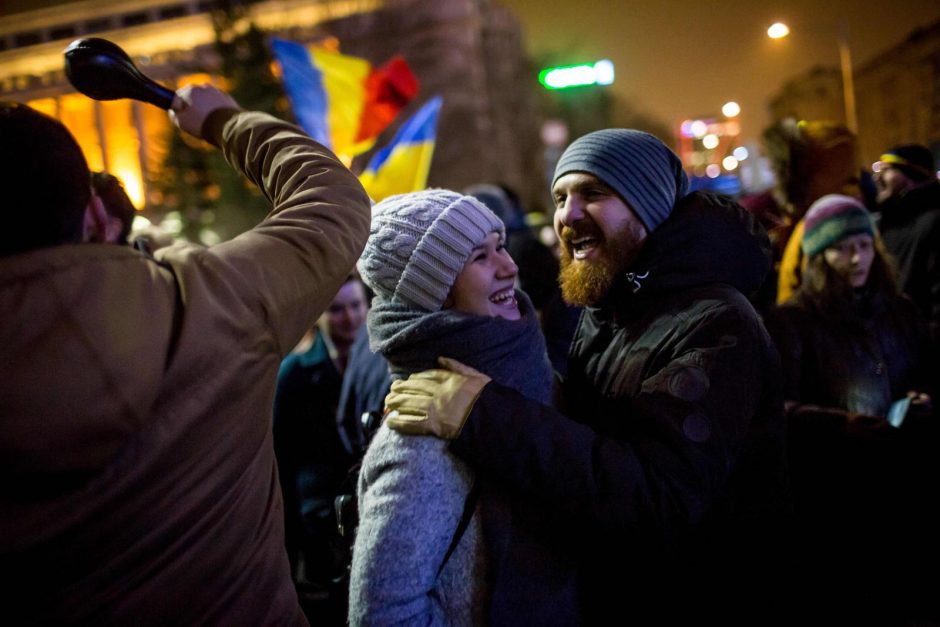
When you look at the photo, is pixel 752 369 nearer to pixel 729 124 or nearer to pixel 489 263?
pixel 489 263

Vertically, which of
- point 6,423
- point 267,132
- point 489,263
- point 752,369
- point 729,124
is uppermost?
point 267,132

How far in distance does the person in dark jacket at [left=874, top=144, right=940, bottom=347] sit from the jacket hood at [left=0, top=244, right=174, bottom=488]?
487 centimetres

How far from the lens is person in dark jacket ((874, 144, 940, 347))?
4.95 m

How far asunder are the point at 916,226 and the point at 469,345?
458 centimetres

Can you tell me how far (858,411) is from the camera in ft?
11.2

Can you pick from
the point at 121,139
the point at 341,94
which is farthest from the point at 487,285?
the point at 121,139

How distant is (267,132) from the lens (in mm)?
1777

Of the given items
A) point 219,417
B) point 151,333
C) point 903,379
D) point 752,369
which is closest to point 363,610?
point 219,417

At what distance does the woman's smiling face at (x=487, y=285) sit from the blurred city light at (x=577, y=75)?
1276cm

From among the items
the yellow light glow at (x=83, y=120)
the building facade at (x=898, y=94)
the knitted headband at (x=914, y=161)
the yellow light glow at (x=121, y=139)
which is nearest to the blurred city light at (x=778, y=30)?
the knitted headband at (x=914, y=161)

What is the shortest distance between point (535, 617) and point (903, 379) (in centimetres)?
269

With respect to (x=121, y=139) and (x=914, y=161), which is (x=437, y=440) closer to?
(x=914, y=161)

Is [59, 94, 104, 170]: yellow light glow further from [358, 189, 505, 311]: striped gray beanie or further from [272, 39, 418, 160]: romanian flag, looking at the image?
[358, 189, 505, 311]: striped gray beanie

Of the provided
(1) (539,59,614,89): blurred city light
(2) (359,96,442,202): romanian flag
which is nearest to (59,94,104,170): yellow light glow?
(1) (539,59,614,89): blurred city light
